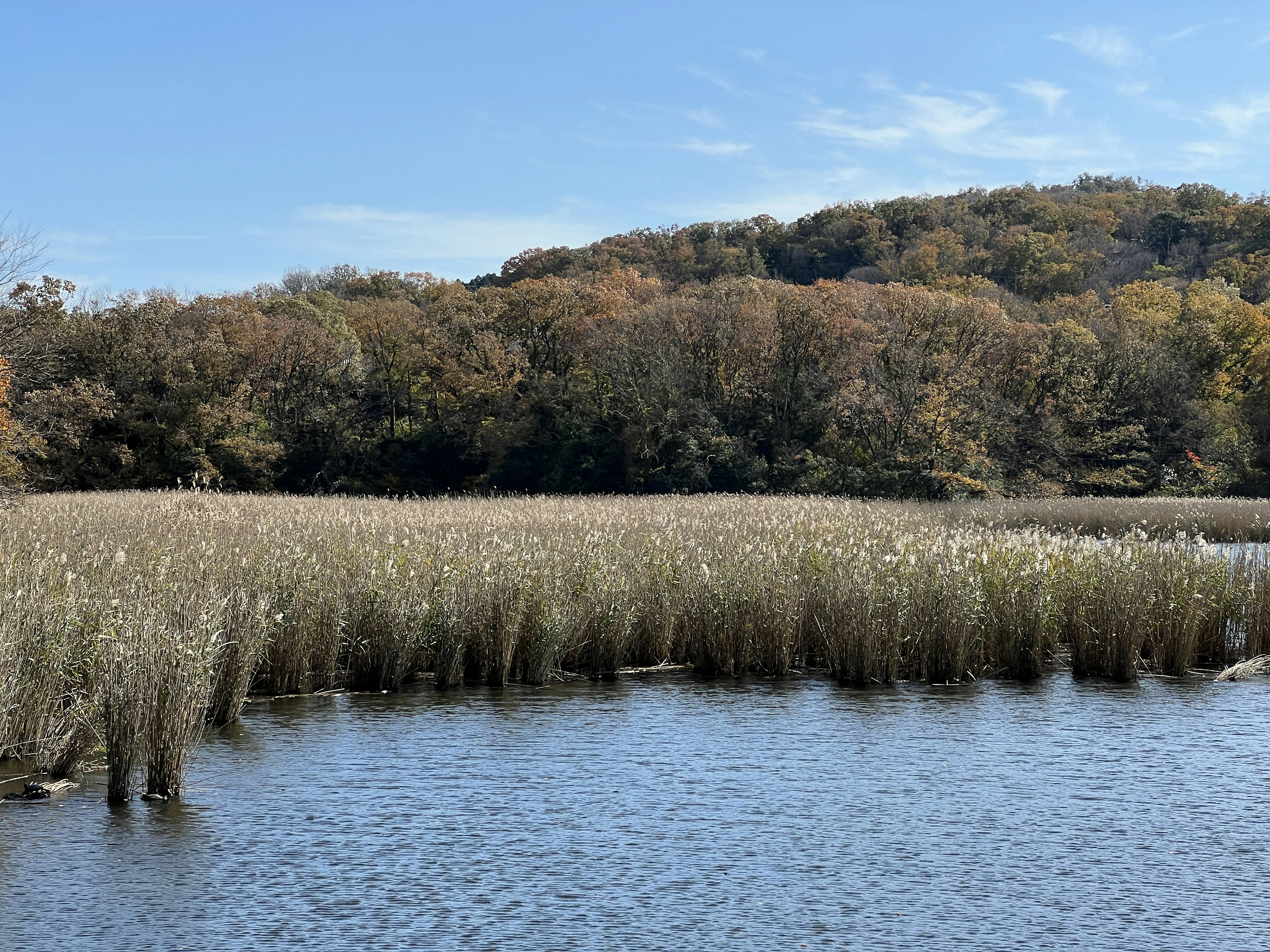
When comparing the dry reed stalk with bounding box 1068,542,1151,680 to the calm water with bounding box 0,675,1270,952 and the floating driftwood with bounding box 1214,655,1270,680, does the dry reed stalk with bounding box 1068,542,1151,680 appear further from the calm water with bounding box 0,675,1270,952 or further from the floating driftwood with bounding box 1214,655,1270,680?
the calm water with bounding box 0,675,1270,952

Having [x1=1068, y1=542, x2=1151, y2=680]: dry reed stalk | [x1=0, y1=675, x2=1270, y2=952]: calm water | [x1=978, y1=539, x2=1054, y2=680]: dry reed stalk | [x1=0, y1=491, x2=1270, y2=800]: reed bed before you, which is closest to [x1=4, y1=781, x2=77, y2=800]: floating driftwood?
[x1=0, y1=675, x2=1270, y2=952]: calm water

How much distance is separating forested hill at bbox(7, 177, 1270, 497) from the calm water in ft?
107

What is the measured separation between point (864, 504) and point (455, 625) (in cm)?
2008

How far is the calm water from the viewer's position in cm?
649

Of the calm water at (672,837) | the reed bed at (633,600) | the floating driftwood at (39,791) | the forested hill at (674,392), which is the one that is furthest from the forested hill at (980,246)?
the floating driftwood at (39,791)

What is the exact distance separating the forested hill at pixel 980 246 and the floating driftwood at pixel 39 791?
194ft

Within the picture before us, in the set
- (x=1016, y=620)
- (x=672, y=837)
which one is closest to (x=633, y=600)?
(x=1016, y=620)

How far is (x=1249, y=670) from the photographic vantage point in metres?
14.2

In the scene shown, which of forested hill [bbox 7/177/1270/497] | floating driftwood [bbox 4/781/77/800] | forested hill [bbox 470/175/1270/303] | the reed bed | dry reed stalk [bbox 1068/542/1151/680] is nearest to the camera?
floating driftwood [bbox 4/781/77/800]

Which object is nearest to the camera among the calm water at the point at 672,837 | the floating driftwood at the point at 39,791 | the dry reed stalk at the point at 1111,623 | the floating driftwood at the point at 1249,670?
the calm water at the point at 672,837

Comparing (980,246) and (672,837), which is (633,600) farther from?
(980,246)

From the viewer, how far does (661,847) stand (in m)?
7.84

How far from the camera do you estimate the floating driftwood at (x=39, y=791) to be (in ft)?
28.4

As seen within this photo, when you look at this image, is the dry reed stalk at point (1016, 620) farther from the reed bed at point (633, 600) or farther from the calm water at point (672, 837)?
the calm water at point (672, 837)
